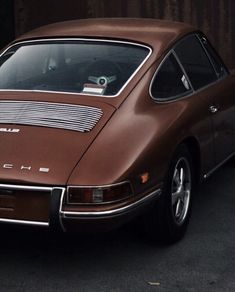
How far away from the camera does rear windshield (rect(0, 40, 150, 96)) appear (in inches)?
178

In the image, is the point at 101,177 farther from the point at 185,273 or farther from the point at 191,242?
the point at 191,242

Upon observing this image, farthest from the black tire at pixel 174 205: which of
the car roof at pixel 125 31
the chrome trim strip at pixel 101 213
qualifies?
the car roof at pixel 125 31

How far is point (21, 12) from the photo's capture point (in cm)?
1100

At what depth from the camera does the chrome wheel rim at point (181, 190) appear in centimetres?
445

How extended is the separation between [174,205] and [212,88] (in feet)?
4.23

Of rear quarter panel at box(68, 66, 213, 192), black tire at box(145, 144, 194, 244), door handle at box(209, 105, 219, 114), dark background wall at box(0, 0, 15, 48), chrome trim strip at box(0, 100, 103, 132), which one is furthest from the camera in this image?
dark background wall at box(0, 0, 15, 48)

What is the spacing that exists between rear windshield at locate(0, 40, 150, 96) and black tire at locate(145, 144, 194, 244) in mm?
693

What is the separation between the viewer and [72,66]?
4742 millimetres

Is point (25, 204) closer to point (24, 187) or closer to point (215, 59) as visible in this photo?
point (24, 187)

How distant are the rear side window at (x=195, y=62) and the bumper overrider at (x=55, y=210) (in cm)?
162

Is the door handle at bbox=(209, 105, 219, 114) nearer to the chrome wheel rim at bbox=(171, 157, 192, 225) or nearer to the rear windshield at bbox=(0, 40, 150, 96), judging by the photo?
the chrome wheel rim at bbox=(171, 157, 192, 225)

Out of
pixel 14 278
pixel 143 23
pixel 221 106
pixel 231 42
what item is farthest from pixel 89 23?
pixel 231 42

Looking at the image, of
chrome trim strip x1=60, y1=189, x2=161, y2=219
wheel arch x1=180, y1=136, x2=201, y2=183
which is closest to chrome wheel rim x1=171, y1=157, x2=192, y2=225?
wheel arch x1=180, y1=136, x2=201, y2=183

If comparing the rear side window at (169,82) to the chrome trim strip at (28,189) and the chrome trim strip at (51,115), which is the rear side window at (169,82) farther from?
the chrome trim strip at (28,189)
